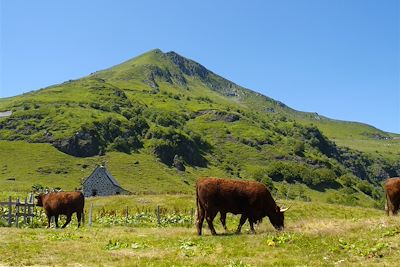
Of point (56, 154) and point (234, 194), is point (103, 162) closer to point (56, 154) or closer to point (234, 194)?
point (56, 154)

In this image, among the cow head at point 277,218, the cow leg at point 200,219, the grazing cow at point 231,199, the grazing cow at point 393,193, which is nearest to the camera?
the cow leg at point 200,219

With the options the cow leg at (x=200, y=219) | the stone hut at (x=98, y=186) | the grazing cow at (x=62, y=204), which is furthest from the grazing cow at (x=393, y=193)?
the stone hut at (x=98, y=186)

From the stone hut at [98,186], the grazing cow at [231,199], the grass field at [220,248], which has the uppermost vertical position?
the grazing cow at [231,199]

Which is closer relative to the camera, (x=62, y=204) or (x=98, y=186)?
(x=62, y=204)

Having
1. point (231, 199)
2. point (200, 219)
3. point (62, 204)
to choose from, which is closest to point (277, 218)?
point (231, 199)

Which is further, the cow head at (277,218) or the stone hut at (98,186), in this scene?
the stone hut at (98,186)

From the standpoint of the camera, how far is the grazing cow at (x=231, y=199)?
22.6 metres

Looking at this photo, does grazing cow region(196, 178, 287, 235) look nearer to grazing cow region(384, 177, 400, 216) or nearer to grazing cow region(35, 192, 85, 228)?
grazing cow region(384, 177, 400, 216)

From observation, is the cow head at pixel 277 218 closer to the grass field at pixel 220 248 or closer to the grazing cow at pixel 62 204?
the grass field at pixel 220 248

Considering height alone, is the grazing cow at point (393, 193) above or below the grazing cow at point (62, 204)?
above

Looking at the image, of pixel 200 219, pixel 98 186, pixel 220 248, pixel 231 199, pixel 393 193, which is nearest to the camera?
pixel 220 248

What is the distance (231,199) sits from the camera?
22.8 meters

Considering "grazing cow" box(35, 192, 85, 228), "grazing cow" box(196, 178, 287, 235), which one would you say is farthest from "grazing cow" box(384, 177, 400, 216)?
"grazing cow" box(35, 192, 85, 228)

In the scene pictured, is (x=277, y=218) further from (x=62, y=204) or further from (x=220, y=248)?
(x=62, y=204)
